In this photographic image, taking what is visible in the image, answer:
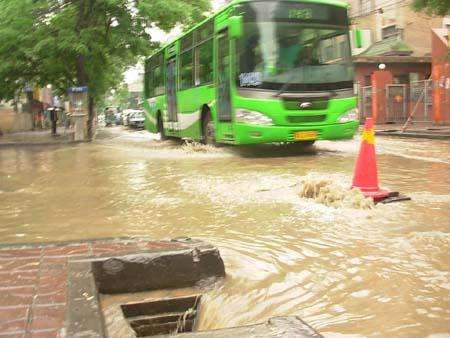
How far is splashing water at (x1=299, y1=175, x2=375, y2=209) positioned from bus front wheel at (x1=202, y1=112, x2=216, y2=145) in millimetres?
6684

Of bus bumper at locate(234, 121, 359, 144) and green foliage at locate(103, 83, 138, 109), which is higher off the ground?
green foliage at locate(103, 83, 138, 109)

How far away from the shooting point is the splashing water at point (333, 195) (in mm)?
5836

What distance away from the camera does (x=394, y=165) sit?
988 cm

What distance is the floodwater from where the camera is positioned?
3.16m

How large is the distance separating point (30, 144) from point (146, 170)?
38.7ft

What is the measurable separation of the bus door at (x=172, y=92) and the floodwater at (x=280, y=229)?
6.03 meters

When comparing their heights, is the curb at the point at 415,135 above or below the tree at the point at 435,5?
below

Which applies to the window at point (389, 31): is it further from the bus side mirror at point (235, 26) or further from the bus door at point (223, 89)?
the bus side mirror at point (235, 26)

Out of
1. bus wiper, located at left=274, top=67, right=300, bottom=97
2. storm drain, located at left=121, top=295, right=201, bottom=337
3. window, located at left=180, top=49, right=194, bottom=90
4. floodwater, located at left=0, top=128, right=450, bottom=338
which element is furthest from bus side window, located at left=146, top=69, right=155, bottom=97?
storm drain, located at left=121, top=295, right=201, bottom=337

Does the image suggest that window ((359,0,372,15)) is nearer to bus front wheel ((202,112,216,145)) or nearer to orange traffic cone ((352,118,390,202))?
bus front wheel ((202,112,216,145))

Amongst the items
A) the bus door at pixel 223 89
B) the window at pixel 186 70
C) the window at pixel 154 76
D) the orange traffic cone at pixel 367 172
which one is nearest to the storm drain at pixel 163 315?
the orange traffic cone at pixel 367 172

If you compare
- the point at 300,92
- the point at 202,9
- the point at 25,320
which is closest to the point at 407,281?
the point at 25,320

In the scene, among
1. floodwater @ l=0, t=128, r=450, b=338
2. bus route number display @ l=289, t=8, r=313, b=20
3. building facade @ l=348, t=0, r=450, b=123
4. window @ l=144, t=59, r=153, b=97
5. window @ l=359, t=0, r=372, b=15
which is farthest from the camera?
window @ l=359, t=0, r=372, b=15

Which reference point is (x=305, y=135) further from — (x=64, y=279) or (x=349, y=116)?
(x=64, y=279)
